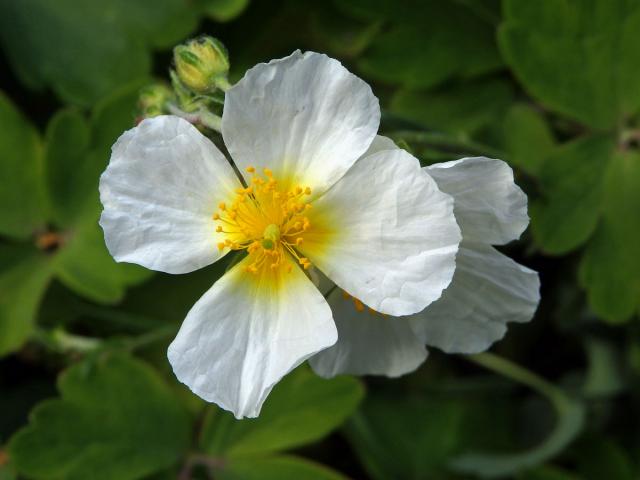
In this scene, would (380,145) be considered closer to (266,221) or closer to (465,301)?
(266,221)

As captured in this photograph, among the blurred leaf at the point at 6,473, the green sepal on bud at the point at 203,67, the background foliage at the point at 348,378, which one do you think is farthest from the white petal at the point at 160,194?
the blurred leaf at the point at 6,473

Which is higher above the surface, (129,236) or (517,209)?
(129,236)

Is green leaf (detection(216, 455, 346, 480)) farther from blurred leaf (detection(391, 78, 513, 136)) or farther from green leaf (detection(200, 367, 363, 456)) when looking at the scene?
blurred leaf (detection(391, 78, 513, 136))

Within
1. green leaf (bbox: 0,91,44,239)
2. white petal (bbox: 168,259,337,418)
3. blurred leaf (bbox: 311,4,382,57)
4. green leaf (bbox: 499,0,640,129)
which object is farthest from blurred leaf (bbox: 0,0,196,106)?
white petal (bbox: 168,259,337,418)

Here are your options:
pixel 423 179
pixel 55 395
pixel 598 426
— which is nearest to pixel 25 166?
pixel 55 395

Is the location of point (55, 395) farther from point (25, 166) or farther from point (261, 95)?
point (261, 95)
